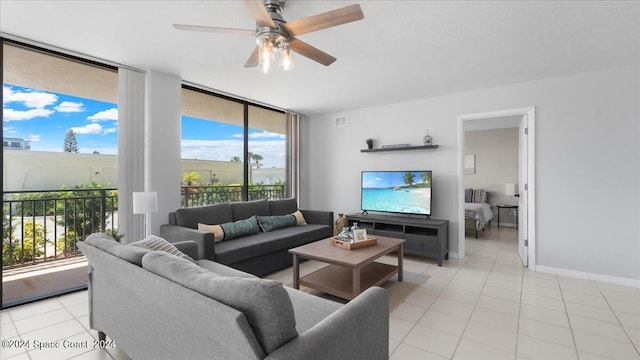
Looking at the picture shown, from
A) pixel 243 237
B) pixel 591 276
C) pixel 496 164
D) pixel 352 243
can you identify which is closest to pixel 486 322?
pixel 352 243

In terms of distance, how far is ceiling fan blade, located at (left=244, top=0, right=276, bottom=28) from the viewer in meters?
1.55

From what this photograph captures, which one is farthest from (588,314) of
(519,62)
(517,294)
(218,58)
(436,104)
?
(218,58)

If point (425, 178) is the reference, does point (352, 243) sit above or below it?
below

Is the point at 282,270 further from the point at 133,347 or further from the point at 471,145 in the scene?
the point at 471,145

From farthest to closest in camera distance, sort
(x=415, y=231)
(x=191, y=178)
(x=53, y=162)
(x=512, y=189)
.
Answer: (x=512, y=189)
(x=191, y=178)
(x=415, y=231)
(x=53, y=162)

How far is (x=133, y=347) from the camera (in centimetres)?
167

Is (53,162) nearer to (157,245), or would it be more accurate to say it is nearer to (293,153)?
(157,245)

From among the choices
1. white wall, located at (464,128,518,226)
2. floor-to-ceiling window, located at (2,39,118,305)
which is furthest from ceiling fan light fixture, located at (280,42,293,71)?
white wall, located at (464,128,518,226)

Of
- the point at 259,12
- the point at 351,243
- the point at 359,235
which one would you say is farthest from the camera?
the point at 359,235

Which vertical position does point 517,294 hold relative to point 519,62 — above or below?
below

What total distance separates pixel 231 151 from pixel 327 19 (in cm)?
407

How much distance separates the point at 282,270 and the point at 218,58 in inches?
105

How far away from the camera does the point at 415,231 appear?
432 cm

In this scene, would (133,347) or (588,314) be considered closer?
(133,347)
